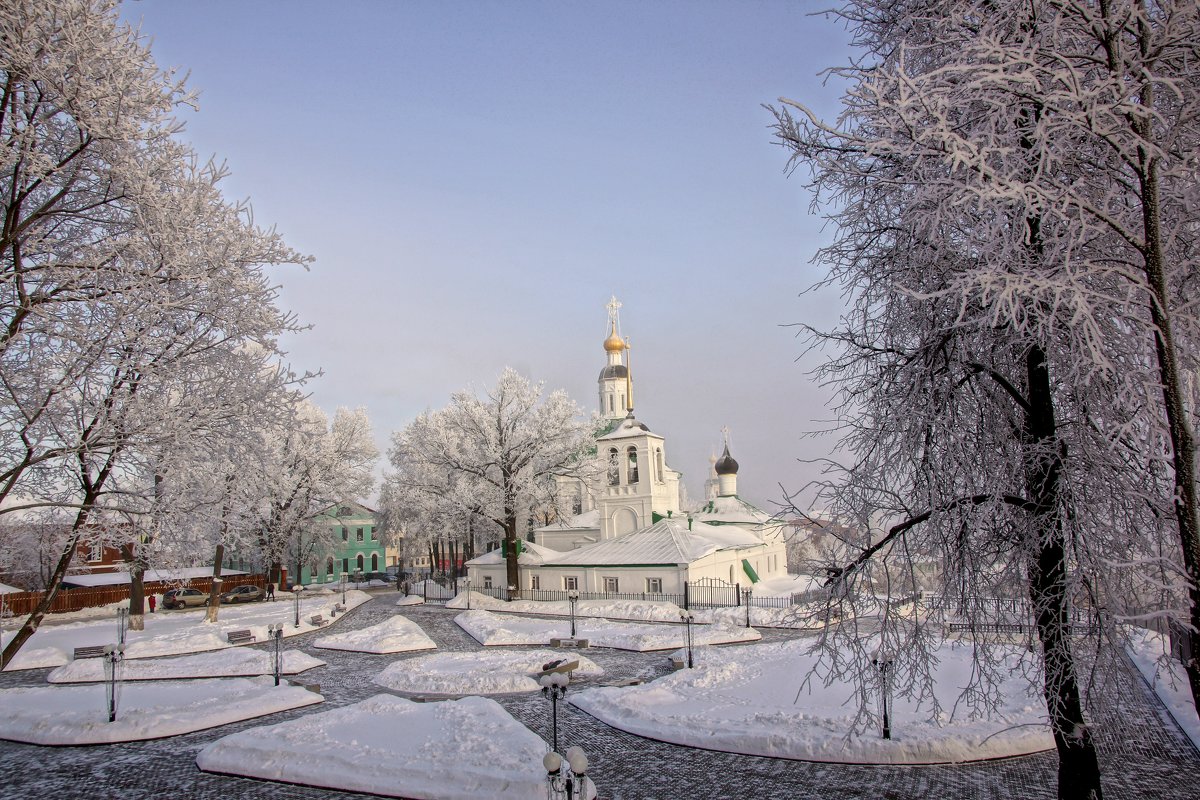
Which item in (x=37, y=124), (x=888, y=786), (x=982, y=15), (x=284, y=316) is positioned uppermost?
(x=37, y=124)

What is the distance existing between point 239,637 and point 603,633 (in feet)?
43.1

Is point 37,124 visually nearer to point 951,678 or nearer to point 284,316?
point 284,316

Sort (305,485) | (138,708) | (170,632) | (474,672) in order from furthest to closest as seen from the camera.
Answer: (305,485) → (170,632) → (474,672) → (138,708)

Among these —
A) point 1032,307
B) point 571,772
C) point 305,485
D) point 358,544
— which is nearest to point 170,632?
point 305,485

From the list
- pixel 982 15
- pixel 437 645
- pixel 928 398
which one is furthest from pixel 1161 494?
pixel 437 645

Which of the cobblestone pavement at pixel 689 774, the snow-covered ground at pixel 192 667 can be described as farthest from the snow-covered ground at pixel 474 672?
the cobblestone pavement at pixel 689 774

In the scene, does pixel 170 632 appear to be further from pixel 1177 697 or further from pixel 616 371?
pixel 616 371

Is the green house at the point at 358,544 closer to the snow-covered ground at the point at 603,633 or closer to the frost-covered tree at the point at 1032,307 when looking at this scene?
the snow-covered ground at the point at 603,633

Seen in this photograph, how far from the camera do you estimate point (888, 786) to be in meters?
10.6

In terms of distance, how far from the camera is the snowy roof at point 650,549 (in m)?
34.8

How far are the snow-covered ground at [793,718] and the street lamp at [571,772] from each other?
355 cm

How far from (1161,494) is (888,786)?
6191 millimetres

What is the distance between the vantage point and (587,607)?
32656 mm

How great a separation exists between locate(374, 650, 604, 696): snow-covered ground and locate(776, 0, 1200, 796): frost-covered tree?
1171 cm
